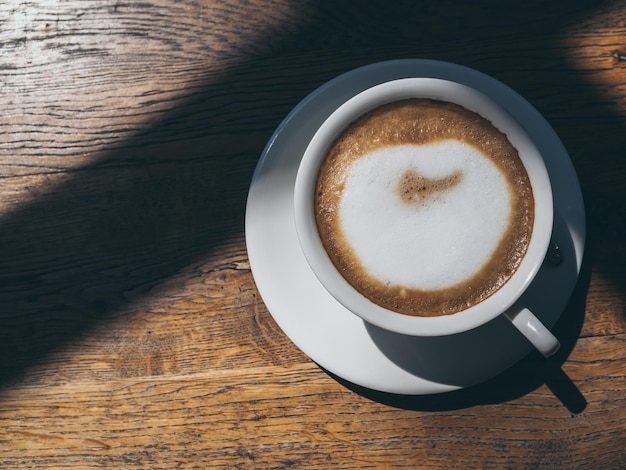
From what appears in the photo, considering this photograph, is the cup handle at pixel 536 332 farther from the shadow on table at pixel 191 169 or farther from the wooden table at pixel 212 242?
the shadow on table at pixel 191 169

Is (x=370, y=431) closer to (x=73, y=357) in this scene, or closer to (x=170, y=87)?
(x=73, y=357)

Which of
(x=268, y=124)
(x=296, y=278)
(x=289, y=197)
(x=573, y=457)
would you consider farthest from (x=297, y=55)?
(x=573, y=457)

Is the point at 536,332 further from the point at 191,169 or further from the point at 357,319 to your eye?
the point at 191,169

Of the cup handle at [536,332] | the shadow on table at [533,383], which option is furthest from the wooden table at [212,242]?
the cup handle at [536,332]

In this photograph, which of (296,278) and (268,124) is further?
(268,124)

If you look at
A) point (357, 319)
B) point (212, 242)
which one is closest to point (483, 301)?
point (357, 319)

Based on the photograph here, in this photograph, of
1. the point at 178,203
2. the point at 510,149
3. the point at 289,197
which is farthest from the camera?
the point at 178,203
